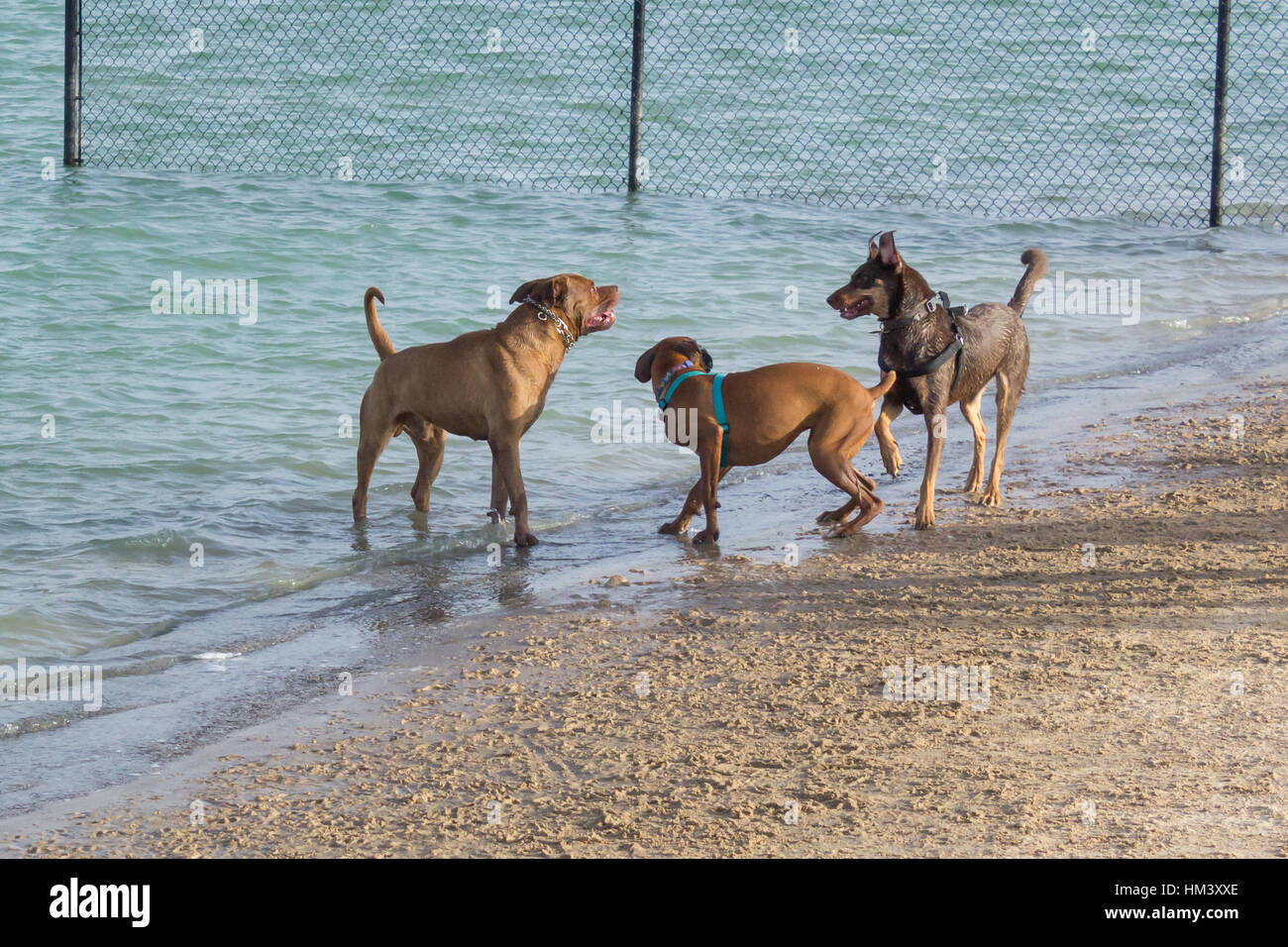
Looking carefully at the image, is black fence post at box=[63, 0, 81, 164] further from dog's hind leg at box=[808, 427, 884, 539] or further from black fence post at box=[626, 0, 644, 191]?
dog's hind leg at box=[808, 427, 884, 539]

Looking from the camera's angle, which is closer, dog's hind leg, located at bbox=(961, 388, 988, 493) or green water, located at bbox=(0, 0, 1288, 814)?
green water, located at bbox=(0, 0, 1288, 814)

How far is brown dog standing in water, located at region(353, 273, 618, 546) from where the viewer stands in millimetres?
6926

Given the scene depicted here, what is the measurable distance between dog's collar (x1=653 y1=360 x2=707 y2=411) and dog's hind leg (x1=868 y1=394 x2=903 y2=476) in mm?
939

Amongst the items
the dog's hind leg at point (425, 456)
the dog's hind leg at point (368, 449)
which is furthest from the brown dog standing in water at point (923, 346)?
the dog's hind leg at point (368, 449)

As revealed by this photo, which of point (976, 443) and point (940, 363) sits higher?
point (940, 363)

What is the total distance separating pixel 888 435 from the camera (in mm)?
7289

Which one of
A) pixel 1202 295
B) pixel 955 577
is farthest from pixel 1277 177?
pixel 955 577

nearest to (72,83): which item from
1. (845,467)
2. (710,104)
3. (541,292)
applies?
(710,104)

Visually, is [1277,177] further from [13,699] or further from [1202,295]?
[13,699]

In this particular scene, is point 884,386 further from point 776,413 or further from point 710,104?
point 710,104

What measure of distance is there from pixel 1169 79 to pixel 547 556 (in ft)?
64.6

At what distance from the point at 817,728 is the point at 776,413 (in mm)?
2397

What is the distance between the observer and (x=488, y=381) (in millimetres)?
6918

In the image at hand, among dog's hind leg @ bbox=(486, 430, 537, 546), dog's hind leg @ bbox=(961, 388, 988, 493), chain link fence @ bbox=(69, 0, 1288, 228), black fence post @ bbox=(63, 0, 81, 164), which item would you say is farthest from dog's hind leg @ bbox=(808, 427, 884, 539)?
black fence post @ bbox=(63, 0, 81, 164)
